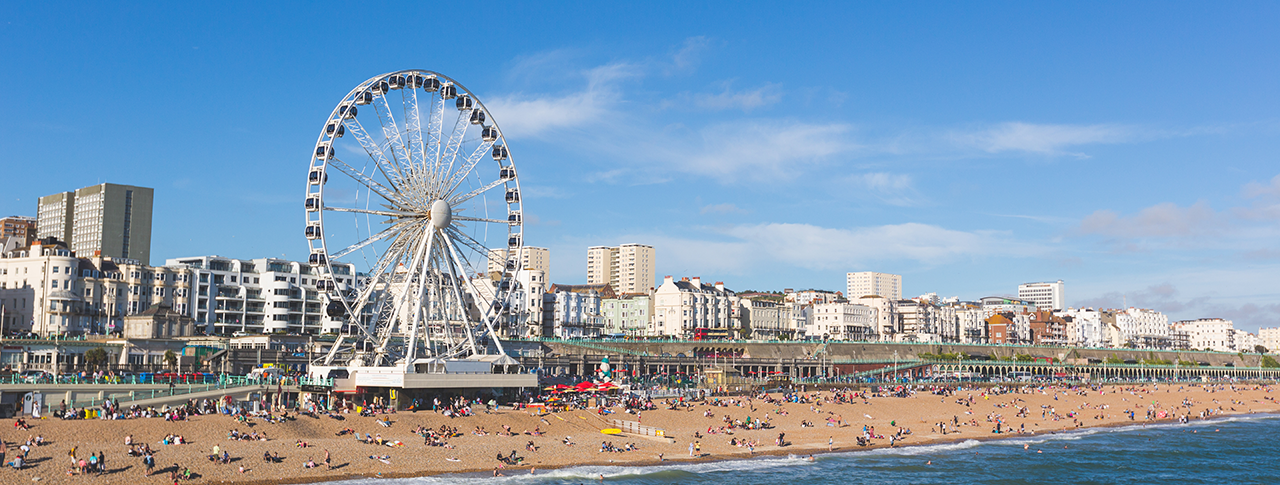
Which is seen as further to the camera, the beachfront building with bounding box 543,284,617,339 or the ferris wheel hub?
the beachfront building with bounding box 543,284,617,339

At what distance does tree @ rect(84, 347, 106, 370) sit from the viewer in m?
68.9

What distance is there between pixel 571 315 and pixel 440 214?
299 ft

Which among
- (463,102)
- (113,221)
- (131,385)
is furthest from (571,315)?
(131,385)

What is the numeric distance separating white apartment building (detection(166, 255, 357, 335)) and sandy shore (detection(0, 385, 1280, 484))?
5306 cm

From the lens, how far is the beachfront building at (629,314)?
165100 millimetres

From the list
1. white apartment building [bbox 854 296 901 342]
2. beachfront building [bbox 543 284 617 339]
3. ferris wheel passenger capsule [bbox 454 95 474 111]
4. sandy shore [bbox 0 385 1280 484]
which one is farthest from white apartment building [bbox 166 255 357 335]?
white apartment building [bbox 854 296 901 342]

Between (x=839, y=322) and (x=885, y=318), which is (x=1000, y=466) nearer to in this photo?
(x=839, y=322)

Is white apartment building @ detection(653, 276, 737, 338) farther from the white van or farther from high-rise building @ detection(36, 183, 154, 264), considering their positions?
the white van

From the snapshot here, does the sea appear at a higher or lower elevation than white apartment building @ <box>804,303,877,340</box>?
lower

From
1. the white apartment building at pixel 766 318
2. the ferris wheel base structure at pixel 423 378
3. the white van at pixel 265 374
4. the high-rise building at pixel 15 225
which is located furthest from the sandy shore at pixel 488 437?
the high-rise building at pixel 15 225

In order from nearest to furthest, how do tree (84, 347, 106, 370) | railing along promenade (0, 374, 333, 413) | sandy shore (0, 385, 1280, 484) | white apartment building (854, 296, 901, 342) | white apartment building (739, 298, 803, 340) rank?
sandy shore (0, 385, 1280, 484) < railing along promenade (0, 374, 333, 413) < tree (84, 347, 106, 370) < white apartment building (739, 298, 803, 340) < white apartment building (854, 296, 901, 342)

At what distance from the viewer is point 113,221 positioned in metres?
166

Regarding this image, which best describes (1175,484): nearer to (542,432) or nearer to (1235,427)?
(542,432)

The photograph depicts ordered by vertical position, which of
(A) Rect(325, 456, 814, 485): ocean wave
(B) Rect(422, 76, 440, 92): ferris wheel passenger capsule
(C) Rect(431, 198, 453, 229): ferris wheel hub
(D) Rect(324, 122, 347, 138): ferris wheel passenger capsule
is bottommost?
(A) Rect(325, 456, 814, 485): ocean wave
